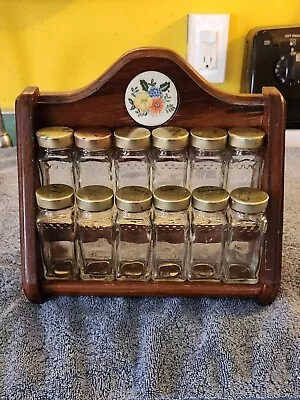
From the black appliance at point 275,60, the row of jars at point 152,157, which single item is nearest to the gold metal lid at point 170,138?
the row of jars at point 152,157

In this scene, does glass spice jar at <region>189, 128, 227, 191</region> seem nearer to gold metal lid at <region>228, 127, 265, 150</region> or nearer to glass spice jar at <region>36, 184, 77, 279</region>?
gold metal lid at <region>228, 127, 265, 150</region>

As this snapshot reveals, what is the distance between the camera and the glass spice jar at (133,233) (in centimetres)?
57

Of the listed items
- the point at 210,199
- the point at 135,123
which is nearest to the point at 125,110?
the point at 135,123

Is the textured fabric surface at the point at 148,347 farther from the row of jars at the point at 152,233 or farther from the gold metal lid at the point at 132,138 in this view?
the gold metal lid at the point at 132,138

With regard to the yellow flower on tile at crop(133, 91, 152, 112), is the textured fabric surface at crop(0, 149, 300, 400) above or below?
below

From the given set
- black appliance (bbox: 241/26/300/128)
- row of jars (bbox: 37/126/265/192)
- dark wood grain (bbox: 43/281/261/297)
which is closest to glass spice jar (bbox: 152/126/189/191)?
row of jars (bbox: 37/126/265/192)

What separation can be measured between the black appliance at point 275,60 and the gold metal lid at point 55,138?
0.57 meters

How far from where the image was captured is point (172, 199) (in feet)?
1.86

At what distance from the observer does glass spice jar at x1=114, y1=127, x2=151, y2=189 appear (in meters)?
0.57

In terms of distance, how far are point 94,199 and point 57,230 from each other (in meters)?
0.05

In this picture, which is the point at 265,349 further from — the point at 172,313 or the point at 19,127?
the point at 19,127

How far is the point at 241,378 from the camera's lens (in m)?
0.51

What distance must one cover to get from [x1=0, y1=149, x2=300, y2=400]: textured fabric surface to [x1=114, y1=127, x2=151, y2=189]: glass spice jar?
0.41 feet

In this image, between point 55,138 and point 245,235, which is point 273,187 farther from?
point 55,138
